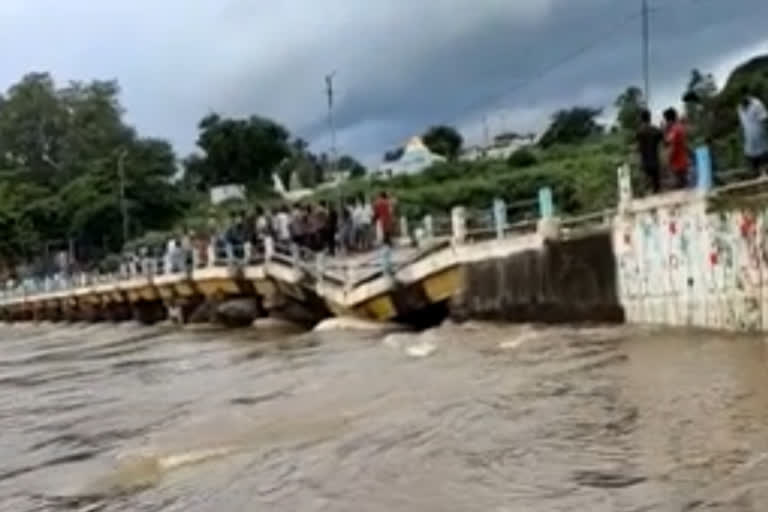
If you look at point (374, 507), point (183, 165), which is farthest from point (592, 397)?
point (183, 165)

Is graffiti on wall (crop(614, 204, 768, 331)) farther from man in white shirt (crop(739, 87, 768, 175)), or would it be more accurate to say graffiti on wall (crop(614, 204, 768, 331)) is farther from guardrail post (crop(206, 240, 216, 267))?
guardrail post (crop(206, 240, 216, 267))

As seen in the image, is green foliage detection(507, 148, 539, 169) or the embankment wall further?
green foliage detection(507, 148, 539, 169)

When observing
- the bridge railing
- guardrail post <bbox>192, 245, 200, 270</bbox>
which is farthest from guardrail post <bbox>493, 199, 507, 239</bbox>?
guardrail post <bbox>192, 245, 200, 270</bbox>

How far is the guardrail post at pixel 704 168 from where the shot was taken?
55.2 feet

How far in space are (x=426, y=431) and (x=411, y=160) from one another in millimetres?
68355

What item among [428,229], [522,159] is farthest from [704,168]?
[522,159]

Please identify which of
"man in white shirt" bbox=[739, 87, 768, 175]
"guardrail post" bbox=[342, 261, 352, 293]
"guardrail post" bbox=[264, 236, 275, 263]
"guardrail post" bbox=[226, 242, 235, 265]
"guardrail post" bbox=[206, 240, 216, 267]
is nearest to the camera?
"man in white shirt" bbox=[739, 87, 768, 175]

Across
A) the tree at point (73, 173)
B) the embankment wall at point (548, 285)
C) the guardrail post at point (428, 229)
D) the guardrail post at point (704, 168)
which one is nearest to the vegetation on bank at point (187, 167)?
the tree at point (73, 173)

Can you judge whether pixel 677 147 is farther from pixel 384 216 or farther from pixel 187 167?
pixel 187 167

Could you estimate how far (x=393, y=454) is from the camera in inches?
404

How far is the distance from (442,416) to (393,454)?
1.81m

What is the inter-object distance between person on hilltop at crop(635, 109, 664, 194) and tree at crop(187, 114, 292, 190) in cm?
6414

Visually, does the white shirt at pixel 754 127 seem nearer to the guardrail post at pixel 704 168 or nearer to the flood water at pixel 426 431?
the guardrail post at pixel 704 168

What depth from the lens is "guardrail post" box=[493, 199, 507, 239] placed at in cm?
2184
